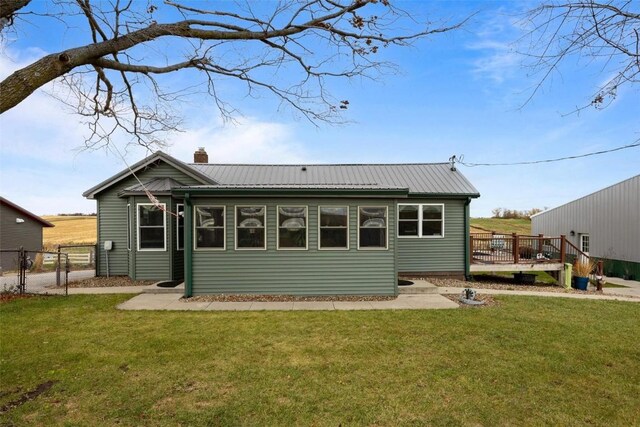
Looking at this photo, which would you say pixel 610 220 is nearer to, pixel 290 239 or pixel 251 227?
pixel 290 239

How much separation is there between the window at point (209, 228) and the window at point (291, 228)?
1.69 metres

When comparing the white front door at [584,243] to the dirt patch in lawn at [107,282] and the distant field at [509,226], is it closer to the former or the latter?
the distant field at [509,226]

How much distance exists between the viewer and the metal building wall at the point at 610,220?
18.1m

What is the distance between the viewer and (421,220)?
13320mm

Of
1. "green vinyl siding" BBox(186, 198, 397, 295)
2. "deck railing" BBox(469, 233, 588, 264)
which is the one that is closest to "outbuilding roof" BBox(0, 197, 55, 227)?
"green vinyl siding" BBox(186, 198, 397, 295)

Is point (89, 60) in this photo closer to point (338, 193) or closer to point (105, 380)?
point (105, 380)

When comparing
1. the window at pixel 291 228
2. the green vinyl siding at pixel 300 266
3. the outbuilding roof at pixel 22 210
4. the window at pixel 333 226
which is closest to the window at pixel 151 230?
the green vinyl siding at pixel 300 266

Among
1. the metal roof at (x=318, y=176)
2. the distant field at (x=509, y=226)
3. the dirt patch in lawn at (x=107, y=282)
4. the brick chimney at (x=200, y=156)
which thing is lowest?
the dirt patch in lawn at (x=107, y=282)

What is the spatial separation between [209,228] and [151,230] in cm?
373

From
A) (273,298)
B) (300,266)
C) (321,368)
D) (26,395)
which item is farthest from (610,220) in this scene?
(26,395)

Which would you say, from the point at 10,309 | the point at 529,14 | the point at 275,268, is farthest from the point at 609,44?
the point at 10,309

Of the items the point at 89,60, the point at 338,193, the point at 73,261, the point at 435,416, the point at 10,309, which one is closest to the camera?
the point at 435,416

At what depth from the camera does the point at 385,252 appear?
32.7 ft

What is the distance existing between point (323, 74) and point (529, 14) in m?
3.09
